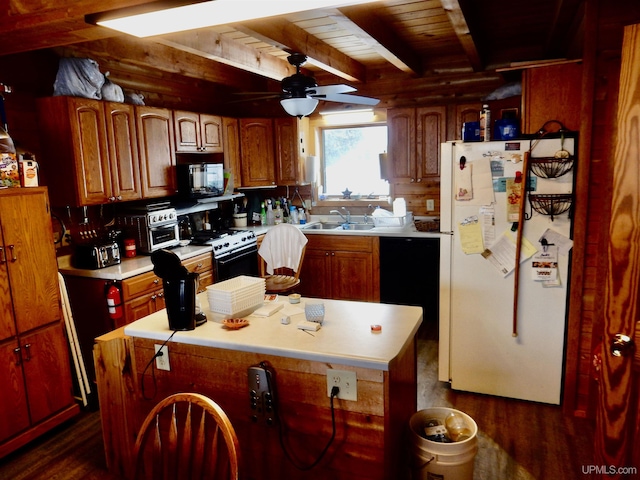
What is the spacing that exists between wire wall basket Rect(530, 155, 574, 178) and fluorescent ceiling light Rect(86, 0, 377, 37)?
165 cm

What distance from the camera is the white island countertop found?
5.90 feet

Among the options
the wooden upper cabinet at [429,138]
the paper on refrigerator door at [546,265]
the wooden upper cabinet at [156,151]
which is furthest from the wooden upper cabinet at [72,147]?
the paper on refrigerator door at [546,265]

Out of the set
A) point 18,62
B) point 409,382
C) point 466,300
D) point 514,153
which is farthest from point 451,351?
point 18,62

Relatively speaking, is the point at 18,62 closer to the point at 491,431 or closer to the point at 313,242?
the point at 313,242

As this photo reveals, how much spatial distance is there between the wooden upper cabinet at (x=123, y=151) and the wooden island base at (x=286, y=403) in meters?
1.62

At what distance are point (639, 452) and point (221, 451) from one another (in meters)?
1.54

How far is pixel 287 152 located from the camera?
514 cm

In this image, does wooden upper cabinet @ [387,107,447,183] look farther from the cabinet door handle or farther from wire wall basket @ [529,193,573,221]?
the cabinet door handle

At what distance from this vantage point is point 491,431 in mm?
2787

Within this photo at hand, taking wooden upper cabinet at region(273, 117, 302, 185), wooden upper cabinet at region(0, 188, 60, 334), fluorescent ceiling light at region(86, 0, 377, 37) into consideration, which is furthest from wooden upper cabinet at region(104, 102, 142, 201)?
fluorescent ceiling light at region(86, 0, 377, 37)

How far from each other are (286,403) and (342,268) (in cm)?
295

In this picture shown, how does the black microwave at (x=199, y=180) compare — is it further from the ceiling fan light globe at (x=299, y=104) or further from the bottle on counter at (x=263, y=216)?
the ceiling fan light globe at (x=299, y=104)

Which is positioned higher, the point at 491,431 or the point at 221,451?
the point at 221,451

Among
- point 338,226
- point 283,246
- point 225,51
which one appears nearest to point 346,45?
point 225,51
